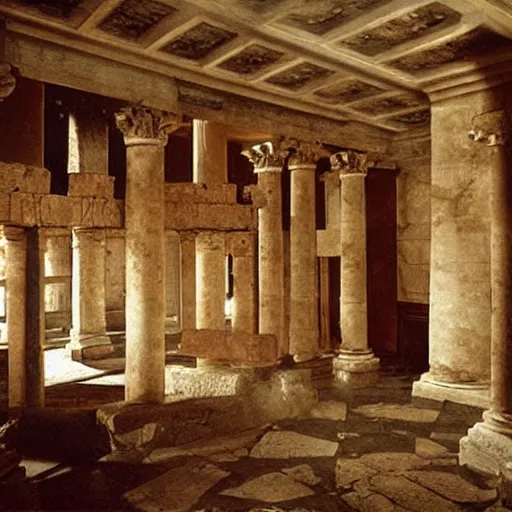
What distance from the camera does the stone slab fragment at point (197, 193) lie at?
7.39m

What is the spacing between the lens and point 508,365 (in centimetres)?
552

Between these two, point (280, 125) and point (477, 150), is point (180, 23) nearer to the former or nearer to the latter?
point (280, 125)

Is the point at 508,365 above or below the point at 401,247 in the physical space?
below

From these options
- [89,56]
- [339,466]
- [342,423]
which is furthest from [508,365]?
[89,56]

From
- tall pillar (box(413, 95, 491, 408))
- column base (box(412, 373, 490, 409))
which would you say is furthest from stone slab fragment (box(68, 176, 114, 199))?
column base (box(412, 373, 490, 409))

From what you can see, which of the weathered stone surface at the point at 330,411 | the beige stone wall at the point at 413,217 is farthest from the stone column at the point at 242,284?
the beige stone wall at the point at 413,217

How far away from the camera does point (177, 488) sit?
5258 mm

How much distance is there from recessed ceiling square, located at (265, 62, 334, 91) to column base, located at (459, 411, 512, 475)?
479 cm

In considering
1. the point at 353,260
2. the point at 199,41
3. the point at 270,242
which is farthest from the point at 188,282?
the point at 199,41

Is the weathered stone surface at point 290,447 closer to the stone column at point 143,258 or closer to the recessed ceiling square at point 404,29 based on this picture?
the stone column at point 143,258

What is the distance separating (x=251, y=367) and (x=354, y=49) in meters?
4.40

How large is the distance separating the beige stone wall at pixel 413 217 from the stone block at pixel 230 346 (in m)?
5.31

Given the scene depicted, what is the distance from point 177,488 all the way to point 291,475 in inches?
47.0

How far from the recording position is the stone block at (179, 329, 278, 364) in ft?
24.0
